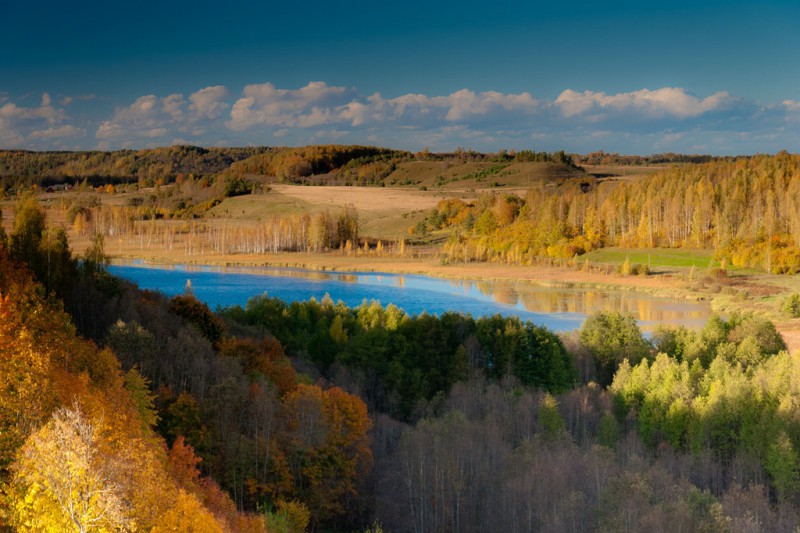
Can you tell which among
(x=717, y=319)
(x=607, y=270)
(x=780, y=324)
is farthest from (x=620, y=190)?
(x=717, y=319)

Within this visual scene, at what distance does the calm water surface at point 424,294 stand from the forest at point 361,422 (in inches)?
Answer: 644

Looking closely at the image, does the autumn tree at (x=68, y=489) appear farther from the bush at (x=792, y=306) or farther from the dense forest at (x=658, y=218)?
the dense forest at (x=658, y=218)

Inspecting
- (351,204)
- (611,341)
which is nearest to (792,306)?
(611,341)

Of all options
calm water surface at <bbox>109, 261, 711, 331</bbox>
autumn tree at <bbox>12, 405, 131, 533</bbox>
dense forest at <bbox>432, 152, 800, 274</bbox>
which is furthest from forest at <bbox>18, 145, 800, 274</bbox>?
autumn tree at <bbox>12, 405, 131, 533</bbox>

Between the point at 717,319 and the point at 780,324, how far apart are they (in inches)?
675

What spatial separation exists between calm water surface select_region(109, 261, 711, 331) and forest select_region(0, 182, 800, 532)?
16358mm

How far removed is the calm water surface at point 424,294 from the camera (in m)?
76.2

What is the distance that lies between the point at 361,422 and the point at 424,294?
56.4 meters

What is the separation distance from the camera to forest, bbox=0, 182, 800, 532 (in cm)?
1911

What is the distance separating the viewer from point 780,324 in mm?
69000

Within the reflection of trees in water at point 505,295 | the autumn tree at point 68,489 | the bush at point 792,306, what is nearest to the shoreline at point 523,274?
the bush at point 792,306

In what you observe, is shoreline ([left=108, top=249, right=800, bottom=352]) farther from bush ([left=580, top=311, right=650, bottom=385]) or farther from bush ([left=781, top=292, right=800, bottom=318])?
bush ([left=580, top=311, right=650, bottom=385])

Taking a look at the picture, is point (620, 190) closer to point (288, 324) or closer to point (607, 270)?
point (607, 270)

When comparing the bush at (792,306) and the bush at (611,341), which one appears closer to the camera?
the bush at (611,341)
